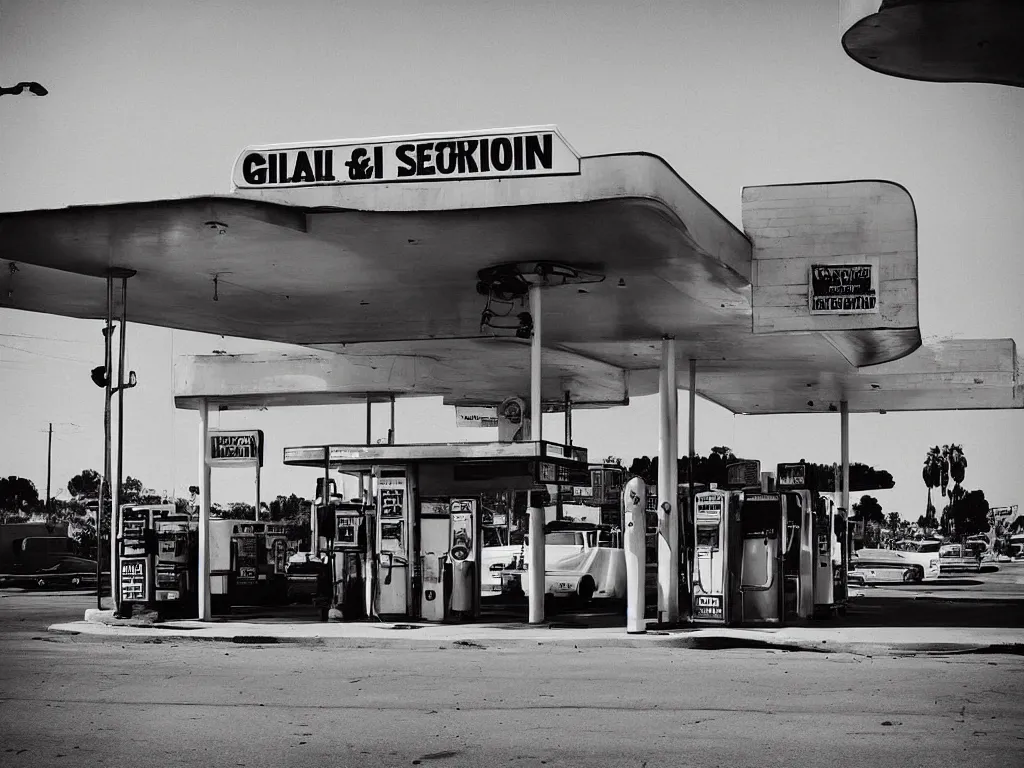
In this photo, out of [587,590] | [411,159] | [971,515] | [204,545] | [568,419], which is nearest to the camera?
[411,159]

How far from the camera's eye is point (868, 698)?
12.0 m

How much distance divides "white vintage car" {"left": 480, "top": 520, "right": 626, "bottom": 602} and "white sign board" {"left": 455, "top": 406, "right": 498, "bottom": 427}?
7516mm

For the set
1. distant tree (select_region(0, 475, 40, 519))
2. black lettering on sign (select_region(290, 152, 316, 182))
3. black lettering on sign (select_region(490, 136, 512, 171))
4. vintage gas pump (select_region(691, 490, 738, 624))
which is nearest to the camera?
black lettering on sign (select_region(490, 136, 512, 171))

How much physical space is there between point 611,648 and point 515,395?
15.6 meters

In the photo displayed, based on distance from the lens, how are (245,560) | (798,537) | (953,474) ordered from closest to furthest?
1. (798,537)
2. (245,560)
3. (953,474)

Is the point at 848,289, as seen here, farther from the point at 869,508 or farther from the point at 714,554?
the point at 869,508

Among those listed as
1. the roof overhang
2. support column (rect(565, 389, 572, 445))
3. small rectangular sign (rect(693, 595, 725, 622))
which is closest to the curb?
small rectangular sign (rect(693, 595, 725, 622))

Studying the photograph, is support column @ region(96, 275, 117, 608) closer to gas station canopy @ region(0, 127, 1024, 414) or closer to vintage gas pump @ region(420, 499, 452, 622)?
gas station canopy @ region(0, 127, 1024, 414)

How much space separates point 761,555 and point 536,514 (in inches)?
147

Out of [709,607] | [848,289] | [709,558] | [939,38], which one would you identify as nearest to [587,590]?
[709,607]

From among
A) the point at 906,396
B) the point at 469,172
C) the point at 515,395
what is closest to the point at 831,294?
the point at 469,172

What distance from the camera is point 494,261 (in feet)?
65.4

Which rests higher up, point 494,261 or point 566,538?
point 494,261

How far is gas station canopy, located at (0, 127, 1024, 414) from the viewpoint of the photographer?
1706 centimetres
